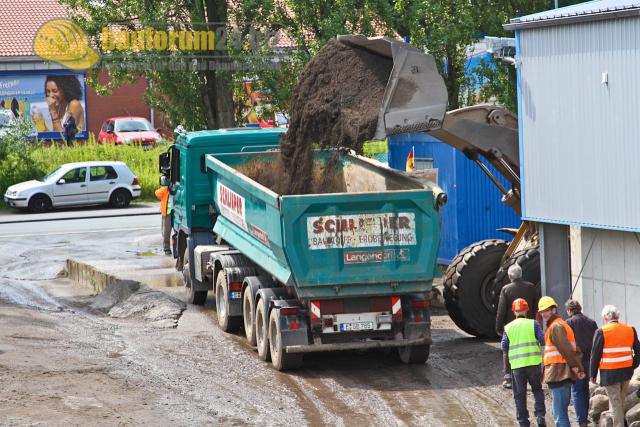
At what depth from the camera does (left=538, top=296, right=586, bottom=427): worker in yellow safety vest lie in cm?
1054

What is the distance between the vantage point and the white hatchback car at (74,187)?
3459cm

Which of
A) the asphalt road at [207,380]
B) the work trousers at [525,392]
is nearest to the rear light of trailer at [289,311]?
the asphalt road at [207,380]

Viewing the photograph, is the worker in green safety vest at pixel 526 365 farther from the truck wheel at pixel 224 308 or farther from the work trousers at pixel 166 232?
the work trousers at pixel 166 232

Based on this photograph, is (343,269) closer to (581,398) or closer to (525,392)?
(525,392)

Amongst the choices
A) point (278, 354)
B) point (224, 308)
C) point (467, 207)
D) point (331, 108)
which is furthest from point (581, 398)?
point (467, 207)

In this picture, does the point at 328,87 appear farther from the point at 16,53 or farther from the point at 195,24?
the point at 16,53

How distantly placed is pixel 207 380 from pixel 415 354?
2.66 m

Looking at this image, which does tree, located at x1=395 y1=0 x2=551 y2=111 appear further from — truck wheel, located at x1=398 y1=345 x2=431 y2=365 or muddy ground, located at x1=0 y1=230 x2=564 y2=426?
truck wheel, located at x1=398 y1=345 x2=431 y2=365

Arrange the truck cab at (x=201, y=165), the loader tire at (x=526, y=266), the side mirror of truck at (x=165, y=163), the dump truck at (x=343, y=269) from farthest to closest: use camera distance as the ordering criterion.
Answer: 1. the side mirror of truck at (x=165, y=163)
2. the truck cab at (x=201, y=165)
3. the loader tire at (x=526, y=266)
4. the dump truck at (x=343, y=269)

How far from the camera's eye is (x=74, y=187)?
34906mm

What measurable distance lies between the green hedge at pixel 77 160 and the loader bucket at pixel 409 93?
24697 millimetres

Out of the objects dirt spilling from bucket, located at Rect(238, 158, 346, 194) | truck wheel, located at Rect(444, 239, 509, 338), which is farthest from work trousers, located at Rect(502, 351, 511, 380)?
dirt spilling from bucket, located at Rect(238, 158, 346, 194)

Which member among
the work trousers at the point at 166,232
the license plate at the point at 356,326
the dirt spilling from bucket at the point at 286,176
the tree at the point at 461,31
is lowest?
the license plate at the point at 356,326

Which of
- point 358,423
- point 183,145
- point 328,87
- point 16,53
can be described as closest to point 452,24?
point 183,145
